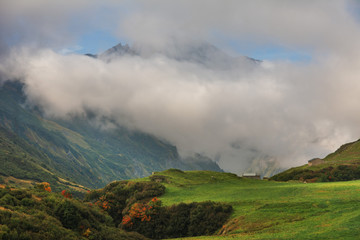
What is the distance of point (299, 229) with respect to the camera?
157 feet

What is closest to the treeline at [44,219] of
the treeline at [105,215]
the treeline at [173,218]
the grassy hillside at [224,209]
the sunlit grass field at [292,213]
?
the treeline at [105,215]

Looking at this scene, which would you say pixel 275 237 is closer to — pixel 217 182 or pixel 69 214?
pixel 69 214

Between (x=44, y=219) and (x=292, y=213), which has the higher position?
(x=44, y=219)

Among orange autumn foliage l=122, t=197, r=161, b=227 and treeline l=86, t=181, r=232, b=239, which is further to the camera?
Result: orange autumn foliage l=122, t=197, r=161, b=227

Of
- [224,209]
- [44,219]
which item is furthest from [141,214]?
[44,219]

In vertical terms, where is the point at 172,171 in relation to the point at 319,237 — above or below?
above

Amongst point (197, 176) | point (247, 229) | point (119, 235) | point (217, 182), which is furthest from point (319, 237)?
point (197, 176)

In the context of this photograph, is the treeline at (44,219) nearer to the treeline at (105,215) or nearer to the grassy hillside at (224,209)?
the treeline at (105,215)

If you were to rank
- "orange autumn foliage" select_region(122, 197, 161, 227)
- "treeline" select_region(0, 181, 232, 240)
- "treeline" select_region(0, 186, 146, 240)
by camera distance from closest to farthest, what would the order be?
"treeline" select_region(0, 186, 146, 240) → "treeline" select_region(0, 181, 232, 240) → "orange autumn foliage" select_region(122, 197, 161, 227)

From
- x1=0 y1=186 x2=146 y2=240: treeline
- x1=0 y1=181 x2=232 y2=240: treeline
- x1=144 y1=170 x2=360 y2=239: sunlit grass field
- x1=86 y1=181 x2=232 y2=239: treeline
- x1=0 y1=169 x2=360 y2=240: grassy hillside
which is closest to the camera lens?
x1=0 y1=186 x2=146 y2=240: treeline

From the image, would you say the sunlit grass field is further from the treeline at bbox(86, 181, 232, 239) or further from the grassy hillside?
the treeline at bbox(86, 181, 232, 239)

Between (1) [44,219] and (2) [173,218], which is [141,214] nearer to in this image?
(2) [173,218]

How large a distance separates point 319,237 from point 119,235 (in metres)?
32.5

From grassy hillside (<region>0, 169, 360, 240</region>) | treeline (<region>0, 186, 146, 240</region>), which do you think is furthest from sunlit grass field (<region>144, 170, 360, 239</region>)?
treeline (<region>0, 186, 146, 240</region>)
